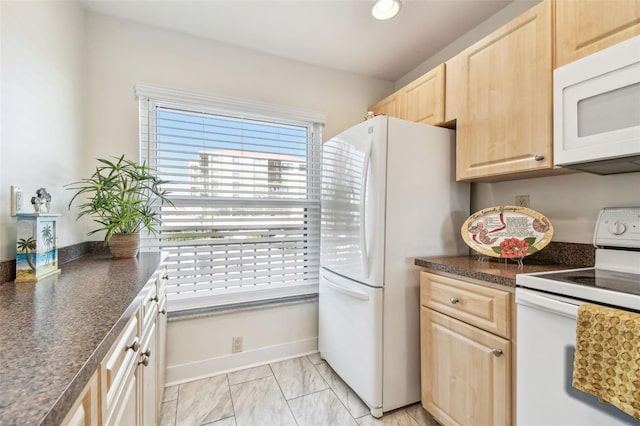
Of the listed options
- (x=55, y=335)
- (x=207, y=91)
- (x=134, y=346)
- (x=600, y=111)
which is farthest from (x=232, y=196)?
(x=600, y=111)

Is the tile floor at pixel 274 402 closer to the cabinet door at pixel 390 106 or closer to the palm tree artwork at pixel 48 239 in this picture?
the palm tree artwork at pixel 48 239

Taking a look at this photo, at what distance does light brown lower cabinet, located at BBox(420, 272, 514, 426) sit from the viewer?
3.93ft

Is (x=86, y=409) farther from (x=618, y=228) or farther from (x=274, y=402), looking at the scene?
(x=618, y=228)

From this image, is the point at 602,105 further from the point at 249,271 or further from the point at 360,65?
the point at 249,271

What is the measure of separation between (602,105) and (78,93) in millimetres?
2604

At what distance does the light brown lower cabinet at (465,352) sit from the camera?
3.93 ft

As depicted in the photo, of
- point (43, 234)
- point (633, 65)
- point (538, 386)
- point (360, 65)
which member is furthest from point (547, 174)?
point (43, 234)

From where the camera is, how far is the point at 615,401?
79cm

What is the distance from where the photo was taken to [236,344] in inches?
84.1

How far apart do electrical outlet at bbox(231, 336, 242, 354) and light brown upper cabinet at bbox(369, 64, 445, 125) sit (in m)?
2.06

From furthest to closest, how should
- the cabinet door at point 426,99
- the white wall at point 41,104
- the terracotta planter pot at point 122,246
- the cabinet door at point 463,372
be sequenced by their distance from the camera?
the cabinet door at point 426,99
the terracotta planter pot at point 122,246
the cabinet door at point 463,372
the white wall at point 41,104

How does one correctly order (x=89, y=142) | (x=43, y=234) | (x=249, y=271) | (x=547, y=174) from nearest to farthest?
(x=43, y=234), (x=547, y=174), (x=89, y=142), (x=249, y=271)

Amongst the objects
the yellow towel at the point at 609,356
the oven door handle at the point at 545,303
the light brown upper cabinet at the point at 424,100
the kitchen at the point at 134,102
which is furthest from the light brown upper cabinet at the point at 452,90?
the yellow towel at the point at 609,356

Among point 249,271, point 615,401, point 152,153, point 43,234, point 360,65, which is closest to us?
point 615,401
